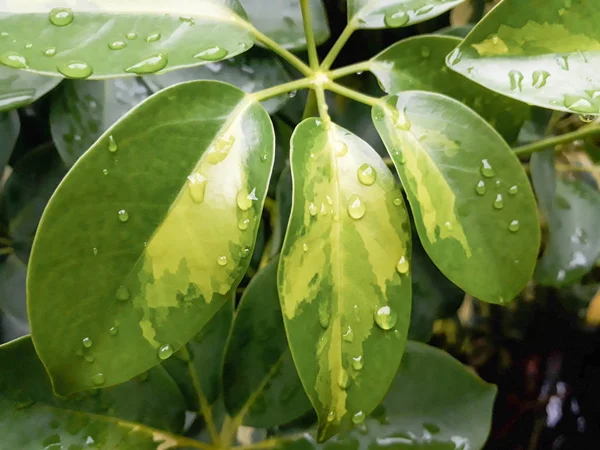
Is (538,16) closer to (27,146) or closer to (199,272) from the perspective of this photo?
(199,272)

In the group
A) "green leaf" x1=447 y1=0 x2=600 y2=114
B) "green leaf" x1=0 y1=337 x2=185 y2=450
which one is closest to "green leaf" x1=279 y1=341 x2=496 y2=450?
"green leaf" x1=0 y1=337 x2=185 y2=450

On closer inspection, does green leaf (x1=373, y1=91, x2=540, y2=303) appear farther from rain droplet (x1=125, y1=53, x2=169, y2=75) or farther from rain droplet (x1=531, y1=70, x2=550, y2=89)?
rain droplet (x1=125, y1=53, x2=169, y2=75)

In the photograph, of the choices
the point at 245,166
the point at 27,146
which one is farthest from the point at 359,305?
the point at 27,146

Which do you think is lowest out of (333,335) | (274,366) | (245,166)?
(274,366)

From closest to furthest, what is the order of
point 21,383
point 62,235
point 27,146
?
point 62,235 < point 21,383 < point 27,146

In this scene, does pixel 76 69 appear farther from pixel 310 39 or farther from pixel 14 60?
pixel 310 39

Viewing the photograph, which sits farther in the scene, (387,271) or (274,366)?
(274,366)

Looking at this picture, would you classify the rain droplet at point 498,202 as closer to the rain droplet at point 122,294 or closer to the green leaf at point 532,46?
the green leaf at point 532,46
